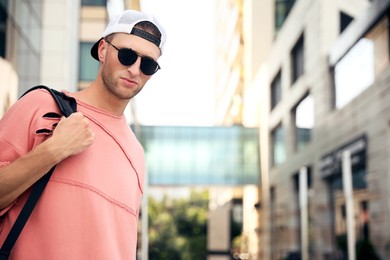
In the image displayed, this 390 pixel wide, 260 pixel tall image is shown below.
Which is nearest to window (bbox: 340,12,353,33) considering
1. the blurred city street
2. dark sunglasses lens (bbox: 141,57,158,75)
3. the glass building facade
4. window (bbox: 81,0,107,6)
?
the blurred city street

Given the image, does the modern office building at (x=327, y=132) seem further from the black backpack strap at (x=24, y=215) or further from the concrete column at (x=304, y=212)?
the black backpack strap at (x=24, y=215)

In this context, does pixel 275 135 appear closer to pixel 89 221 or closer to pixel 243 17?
pixel 243 17

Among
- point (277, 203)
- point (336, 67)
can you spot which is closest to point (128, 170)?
point (336, 67)

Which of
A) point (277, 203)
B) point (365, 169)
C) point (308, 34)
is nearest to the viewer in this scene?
point (365, 169)

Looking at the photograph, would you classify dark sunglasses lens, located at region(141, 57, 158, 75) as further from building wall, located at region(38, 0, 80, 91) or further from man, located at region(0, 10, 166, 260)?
building wall, located at region(38, 0, 80, 91)

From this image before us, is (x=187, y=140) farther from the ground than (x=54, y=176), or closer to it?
farther from the ground

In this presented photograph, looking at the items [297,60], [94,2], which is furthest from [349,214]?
[297,60]

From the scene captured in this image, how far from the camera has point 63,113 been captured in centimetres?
183

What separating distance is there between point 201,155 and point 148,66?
44.8 metres

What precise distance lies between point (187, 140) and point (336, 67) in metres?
22.1

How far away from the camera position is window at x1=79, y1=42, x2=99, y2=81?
66.0ft

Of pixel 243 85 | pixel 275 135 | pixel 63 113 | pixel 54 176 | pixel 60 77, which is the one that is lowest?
pixel 54 176

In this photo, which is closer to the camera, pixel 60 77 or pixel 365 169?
pixel 60 77

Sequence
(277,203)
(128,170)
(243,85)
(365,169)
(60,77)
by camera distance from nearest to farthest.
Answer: (128,170) → (60,77) → (365,169) → (277,203) → (243,85)
